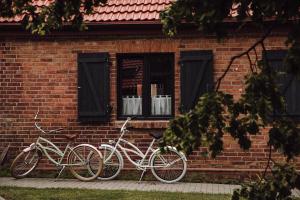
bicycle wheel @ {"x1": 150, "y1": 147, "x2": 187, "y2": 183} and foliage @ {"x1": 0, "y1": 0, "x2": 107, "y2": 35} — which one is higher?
foliage @ {"x1": 0, "y1": 0, "x2": 107, "y2": 35}

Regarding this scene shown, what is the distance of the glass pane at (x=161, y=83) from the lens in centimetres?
1023

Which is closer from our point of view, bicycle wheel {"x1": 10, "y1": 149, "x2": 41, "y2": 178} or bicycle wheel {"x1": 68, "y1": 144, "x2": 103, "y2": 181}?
bicycle wheel {"x1": 68, "y1": 144, "x2": 103, "y2": 181}

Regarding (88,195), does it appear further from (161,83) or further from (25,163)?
(161,83)

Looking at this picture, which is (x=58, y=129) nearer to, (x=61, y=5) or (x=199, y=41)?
(x=199, y=41)

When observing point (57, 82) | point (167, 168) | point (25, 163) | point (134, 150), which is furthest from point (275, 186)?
point (57, 82)

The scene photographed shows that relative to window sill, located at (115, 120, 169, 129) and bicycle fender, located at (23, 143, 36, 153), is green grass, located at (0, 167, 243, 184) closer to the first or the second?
bicycle fender, located at (23, 143, 36, 153)

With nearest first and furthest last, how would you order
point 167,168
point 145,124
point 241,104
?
point 241,104
point 167,168
point 145,124

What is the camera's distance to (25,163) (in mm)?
9766

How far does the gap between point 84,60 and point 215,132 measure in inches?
288

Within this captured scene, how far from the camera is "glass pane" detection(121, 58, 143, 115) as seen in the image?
33.8 feet

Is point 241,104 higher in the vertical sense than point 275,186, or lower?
higher

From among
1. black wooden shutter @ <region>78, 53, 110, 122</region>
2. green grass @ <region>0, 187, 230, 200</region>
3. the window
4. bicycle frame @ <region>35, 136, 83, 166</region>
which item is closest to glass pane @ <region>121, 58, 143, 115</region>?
the window

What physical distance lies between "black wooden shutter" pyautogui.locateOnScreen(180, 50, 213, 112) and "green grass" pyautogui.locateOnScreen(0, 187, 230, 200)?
2.32 metres

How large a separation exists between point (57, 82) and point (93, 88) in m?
0.76
